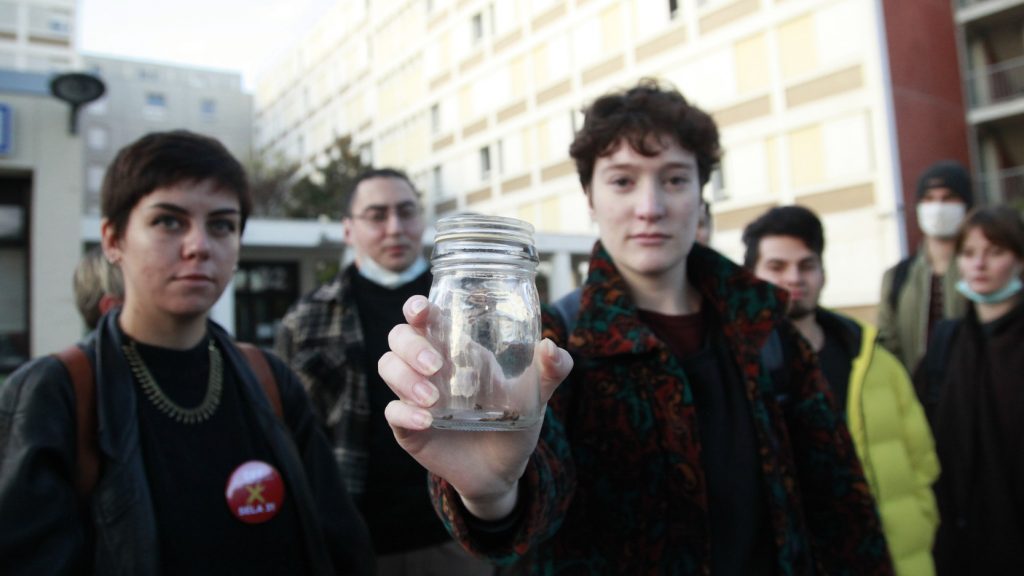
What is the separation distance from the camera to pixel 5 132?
6.81 metres

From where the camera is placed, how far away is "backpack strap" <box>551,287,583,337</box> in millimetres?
1670

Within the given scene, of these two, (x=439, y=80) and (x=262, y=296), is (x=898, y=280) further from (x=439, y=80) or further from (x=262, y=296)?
(x=439, y=80)

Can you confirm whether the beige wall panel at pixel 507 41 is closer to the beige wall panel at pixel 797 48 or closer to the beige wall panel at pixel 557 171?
the beige wall panel at pixel 557 171

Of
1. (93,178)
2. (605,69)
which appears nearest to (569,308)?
(605,69)

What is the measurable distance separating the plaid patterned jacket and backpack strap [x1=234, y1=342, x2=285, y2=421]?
2.42 ft

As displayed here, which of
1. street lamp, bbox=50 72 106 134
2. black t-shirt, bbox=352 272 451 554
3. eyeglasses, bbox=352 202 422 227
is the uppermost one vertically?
street lamp, bbox=50 72 106 134

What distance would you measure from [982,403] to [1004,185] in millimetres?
18120

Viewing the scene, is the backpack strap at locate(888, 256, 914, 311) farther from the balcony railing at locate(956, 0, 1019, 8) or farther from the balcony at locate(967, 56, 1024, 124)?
the balcony railing at locate(956, 0, 1019, 8)

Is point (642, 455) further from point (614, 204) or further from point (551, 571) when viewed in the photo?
point (614, 204)

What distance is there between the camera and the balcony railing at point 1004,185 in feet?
56.7

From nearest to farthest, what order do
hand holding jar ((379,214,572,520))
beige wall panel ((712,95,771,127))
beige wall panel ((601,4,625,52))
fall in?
hand holding jar ((379,214,572,520))
beige wall panel ((712,95,771,127))
beige wall panel ((601,4,625,52))

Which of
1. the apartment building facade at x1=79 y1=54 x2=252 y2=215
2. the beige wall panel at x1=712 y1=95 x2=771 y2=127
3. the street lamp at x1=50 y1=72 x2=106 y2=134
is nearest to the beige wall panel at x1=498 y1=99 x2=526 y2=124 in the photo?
the beige wall panel at x1=712 y1=95 x2=771 y2=127

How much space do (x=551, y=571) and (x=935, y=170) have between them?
4.20m

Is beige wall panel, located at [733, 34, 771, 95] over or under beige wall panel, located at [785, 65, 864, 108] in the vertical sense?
over
